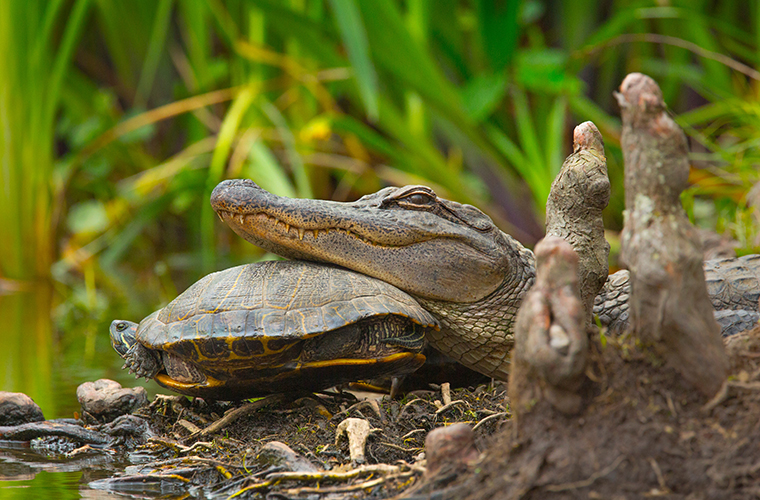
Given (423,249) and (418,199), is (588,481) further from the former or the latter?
(418,199)

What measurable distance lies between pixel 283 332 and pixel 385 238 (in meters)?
0.55

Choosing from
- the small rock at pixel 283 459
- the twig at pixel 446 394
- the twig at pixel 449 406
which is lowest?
the small rock at pixel 283 459

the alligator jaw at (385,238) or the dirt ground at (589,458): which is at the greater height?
the alligator jaw at (385,238)

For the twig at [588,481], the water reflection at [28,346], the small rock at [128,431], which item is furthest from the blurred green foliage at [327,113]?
the twig at [588,481]

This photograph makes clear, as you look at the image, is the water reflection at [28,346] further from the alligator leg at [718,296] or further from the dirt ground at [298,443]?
the alligator leg at [718,296]

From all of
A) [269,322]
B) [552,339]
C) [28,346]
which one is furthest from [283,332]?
[28,346]

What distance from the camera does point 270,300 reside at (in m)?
2.23

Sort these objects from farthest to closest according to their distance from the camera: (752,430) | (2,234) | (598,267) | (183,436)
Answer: (2,234) → (598,267) → (183,436) → (752,430)

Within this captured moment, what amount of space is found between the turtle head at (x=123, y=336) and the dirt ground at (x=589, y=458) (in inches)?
25.8

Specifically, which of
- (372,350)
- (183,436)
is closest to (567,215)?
(372,350)

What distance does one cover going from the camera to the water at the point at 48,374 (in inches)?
77.2

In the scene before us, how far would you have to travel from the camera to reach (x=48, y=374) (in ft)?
11.8

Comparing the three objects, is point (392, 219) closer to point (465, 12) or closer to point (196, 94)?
point (196, 94)

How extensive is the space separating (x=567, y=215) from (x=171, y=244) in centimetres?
819
